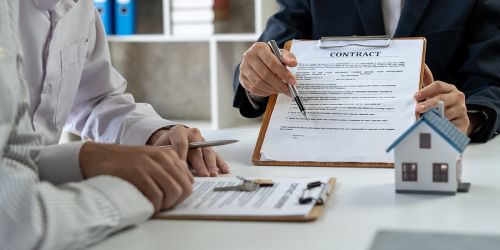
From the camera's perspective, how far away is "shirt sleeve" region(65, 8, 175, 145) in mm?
1586

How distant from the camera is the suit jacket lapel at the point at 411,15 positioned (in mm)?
1824

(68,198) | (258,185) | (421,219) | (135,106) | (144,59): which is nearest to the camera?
(68,198)

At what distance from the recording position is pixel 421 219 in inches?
35.6

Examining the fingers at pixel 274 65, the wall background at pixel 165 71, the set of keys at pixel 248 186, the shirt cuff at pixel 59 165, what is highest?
the fingers at pixel 274 65

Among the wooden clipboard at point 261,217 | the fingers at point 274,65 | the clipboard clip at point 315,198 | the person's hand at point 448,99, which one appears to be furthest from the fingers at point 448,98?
the wooden clipboard at point 261,217

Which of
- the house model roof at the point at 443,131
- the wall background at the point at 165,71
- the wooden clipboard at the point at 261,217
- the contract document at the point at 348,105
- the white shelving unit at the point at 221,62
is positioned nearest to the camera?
the wooden clipboard at the point at 261,217

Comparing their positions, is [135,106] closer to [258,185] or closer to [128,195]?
[258,185]

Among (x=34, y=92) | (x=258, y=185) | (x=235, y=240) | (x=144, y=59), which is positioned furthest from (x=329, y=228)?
(x=144, y=59)

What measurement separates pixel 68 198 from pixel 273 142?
2.09 ft

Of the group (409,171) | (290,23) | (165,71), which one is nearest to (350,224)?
(409,171)

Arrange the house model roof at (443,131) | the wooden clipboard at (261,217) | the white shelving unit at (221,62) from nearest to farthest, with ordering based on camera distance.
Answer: the wooden clipboard at (261,217) → the house model roof at (443,131) → the white shelving unit at (221,62)

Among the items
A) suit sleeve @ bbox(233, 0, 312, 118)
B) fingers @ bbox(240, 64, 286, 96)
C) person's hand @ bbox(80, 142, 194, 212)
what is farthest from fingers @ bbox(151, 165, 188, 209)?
suit sleeve @ bbox(233, 0, 312, 118)

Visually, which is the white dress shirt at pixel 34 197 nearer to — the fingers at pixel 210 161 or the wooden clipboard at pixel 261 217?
the wooden clipboard at pixel 261 217

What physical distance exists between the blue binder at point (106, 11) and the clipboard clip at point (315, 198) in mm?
2494
